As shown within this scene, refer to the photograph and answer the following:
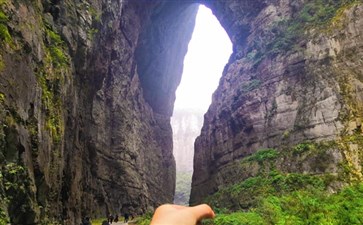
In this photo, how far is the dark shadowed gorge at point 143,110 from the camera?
14289mm

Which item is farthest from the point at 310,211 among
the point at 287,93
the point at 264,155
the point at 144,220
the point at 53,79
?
the point at 287,93

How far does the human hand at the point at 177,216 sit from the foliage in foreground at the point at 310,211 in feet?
32.1

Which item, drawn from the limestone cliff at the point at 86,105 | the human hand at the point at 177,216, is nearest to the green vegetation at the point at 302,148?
the limestone cliff at the point at 86,105

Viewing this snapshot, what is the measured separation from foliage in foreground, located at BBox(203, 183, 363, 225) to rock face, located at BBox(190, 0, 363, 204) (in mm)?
8609

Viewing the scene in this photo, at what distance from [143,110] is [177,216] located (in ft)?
169

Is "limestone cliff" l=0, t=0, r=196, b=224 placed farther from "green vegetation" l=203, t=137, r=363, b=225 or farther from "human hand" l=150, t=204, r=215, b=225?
"human hand" l=150, t=204, r=215, b=225

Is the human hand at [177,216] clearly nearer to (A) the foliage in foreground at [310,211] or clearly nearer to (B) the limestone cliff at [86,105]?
(A) the foliage in foreground at [310,211]

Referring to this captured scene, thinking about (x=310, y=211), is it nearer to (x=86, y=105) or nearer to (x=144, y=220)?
(x=144, y=220)

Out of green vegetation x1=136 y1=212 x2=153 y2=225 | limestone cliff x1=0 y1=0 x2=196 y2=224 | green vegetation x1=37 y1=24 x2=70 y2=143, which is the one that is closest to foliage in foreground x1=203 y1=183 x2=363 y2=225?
limestone cliff x1=0 y1=0 x2=196 y2=224

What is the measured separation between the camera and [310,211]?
480 inches

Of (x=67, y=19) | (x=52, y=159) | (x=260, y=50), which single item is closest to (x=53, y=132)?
Answer: (x=52, y=159)

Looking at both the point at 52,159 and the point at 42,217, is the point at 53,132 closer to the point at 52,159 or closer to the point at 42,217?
the point at 52,159

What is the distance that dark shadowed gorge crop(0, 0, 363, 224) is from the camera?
46.9ft

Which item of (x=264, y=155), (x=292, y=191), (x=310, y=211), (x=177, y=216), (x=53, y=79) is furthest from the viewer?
(x=264, y=155)
